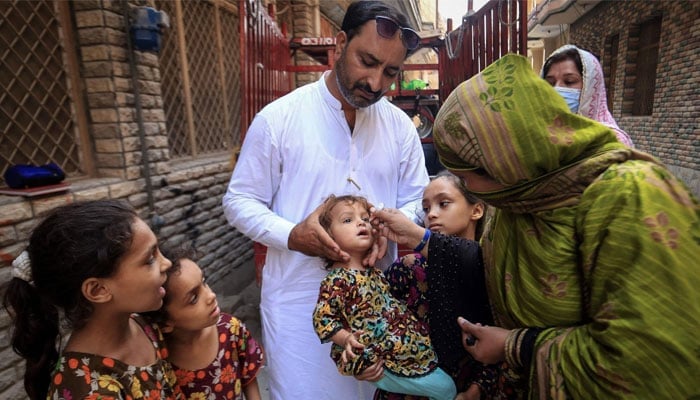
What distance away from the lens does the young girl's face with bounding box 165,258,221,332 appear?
1.41 metres

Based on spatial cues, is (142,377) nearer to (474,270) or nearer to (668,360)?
(474,270)

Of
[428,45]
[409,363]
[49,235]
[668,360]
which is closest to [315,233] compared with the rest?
[409,363]

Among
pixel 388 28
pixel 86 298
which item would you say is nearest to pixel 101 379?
pixel 86 298

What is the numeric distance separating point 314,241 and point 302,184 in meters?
0.33

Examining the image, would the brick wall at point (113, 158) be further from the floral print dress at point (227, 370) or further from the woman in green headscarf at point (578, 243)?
the woman in green headscarf at point (578, 243)

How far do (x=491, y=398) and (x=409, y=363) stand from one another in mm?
314

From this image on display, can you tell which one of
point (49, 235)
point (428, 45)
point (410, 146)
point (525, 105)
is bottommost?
point (49, 235)

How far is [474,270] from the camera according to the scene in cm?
149

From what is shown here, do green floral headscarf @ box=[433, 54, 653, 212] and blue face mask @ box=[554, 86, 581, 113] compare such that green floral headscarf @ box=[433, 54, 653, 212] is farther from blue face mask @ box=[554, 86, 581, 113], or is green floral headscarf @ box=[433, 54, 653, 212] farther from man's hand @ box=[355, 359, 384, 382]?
blue face mask @ box=[554, 86, 581, 113]

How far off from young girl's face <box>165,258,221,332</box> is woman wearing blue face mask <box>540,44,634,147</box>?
7.07ft

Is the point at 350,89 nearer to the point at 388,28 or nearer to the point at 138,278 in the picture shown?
the point at 388,28

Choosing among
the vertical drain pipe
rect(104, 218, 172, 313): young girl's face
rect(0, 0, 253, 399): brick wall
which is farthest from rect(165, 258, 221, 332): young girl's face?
the vertical drain pipe

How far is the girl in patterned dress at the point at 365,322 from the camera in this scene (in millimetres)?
1471

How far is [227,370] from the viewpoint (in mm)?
1583
